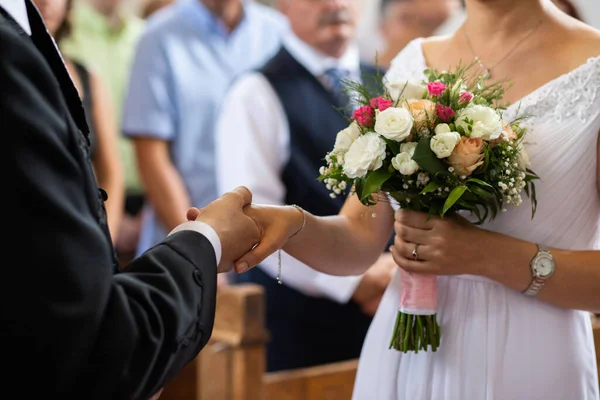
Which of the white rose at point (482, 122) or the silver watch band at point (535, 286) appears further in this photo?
the silver watch band at point (535, 286)

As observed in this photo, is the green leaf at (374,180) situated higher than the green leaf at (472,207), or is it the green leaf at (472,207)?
the green leaf at (374,180)

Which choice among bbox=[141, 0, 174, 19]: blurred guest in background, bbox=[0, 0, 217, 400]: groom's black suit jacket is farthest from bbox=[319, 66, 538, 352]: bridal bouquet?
bbox=[141, 0, 174, 19]: blurred guest in background

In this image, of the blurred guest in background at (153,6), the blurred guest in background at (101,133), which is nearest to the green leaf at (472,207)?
the blurred guest in background at (101,133)

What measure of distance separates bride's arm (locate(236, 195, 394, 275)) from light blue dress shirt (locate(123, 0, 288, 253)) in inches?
86.0

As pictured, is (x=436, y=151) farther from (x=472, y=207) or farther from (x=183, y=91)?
(x=183, y=91)

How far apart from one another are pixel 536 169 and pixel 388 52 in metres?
3.55

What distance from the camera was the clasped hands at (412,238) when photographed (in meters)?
2.07

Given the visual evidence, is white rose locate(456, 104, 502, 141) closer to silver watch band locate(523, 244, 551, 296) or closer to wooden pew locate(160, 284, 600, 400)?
silver watch band locate(523, 244, 551, 296)

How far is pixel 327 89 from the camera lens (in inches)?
148

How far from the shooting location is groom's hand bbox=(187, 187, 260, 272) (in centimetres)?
189

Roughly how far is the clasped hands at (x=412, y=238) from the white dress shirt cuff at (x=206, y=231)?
0.22 metres

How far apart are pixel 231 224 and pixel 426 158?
0.45 metres

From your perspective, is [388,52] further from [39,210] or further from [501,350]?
[39,210]

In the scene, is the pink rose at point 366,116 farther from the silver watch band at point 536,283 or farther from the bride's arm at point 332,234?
the silver watch band at point 536,283
